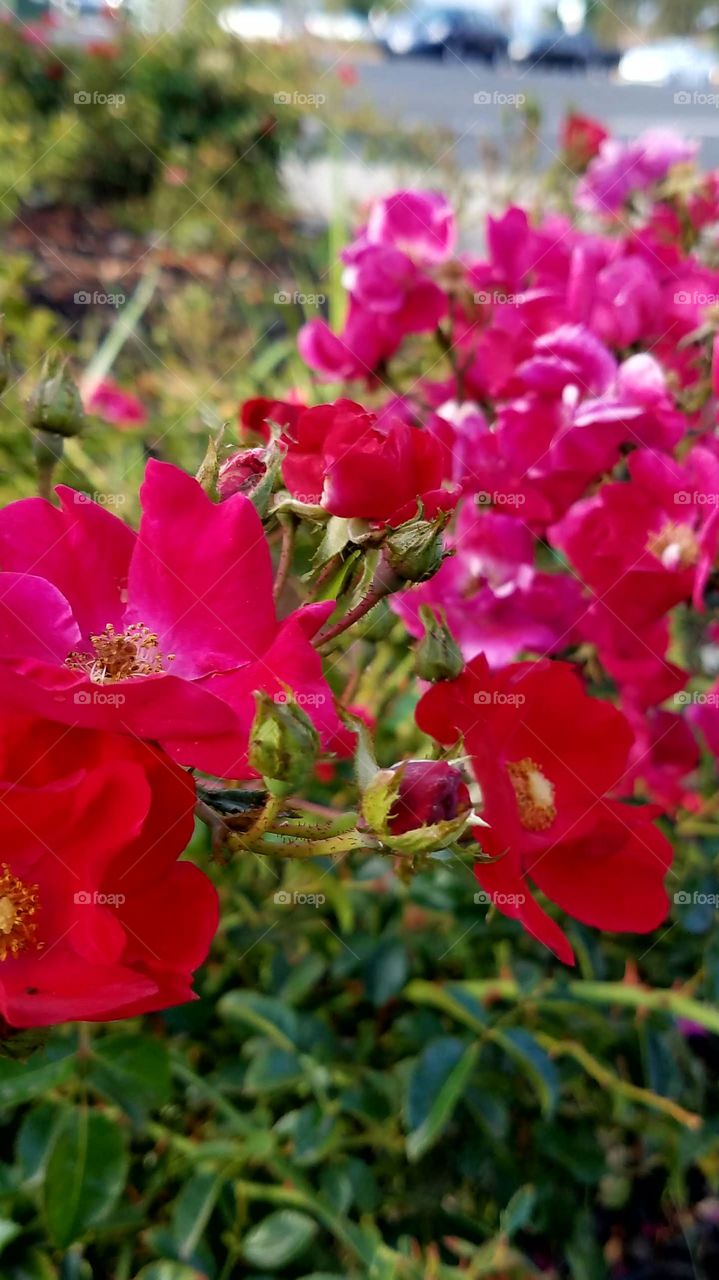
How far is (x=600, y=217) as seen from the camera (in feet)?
5.00

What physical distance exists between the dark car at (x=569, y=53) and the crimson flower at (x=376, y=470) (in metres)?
18.5

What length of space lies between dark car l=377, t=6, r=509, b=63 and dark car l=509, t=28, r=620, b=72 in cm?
54

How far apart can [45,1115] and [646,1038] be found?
554 mm

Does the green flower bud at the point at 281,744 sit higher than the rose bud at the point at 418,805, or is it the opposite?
the green flower bud at the point at 281,744

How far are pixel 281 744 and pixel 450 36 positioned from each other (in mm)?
17919

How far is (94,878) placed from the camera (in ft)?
1.46

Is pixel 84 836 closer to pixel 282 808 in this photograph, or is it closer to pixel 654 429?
pixel 282 808

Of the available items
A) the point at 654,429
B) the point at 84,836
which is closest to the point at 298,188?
the point at 654,429

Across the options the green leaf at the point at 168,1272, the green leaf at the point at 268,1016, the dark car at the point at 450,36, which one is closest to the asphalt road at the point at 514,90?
the dark car at the point at 450,36

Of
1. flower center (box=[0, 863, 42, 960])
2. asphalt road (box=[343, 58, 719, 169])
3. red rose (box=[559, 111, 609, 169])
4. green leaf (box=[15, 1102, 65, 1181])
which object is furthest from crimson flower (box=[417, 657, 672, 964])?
asphalt road (box=[343, 58, 719, 169])

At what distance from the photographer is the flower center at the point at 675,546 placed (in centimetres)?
82

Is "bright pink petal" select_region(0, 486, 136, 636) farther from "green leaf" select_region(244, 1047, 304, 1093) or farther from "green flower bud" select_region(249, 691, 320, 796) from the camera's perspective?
"green leaf" select_region(244, 1047, 304, 1093)

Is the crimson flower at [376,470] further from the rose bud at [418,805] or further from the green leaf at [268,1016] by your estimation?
the green leaf at [268,1016]

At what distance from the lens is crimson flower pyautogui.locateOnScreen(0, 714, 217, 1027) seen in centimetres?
43
